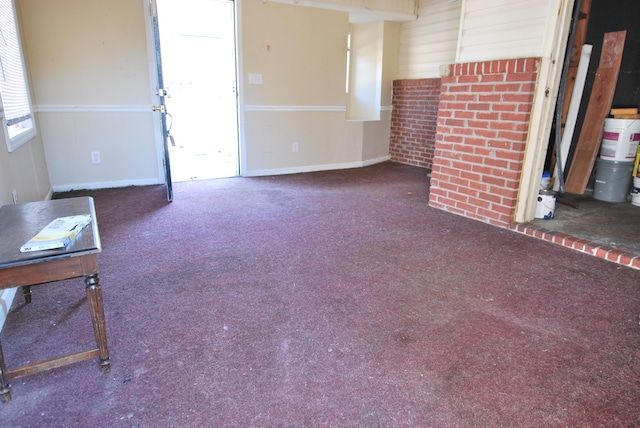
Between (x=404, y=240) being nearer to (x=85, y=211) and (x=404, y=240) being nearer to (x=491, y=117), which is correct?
(x=491, y=117)

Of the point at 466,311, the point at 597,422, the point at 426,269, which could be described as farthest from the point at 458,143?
the point at 597,422

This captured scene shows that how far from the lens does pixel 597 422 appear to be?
129 centimetres

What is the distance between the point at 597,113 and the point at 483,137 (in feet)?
5.16

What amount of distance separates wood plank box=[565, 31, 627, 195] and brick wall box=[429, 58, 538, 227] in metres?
1.43

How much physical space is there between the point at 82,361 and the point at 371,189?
343cm

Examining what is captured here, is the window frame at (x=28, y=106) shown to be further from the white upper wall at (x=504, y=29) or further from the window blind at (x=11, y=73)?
the white upper wall at (x=504, y=29)

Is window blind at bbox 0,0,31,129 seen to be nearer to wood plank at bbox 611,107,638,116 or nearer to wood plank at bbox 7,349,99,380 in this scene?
wood plank at bbox 7,349,99,380

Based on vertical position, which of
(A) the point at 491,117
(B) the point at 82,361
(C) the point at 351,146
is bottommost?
(B) the point at 82,361

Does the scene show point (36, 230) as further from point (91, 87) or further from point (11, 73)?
point (91, 87)

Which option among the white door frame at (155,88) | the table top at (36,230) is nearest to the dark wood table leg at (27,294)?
the table top at (36,230)

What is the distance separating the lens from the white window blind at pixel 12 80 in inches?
107

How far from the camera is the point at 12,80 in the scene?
302 centimetres

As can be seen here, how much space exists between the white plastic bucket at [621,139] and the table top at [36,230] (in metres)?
4.28

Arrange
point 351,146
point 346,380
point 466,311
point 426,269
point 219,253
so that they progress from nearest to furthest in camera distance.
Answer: point 346,380, point 466,311, point 426,269, point 219,253, point 351,146
